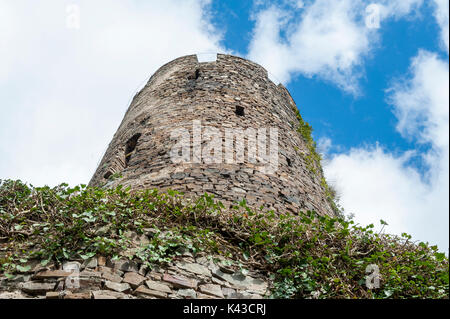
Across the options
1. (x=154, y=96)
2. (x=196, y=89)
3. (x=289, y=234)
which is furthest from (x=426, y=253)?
(x=154, y=96)

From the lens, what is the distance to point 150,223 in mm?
4164

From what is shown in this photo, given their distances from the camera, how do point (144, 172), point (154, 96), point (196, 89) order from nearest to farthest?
point (144, 172) < point (196, 89) < point (154, 96)

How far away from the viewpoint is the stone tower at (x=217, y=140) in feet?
17.6

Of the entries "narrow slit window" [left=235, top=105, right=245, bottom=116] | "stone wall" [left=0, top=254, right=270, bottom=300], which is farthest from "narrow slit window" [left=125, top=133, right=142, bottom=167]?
"stone wall" [left=0, top=254, right=270, bottom=300]

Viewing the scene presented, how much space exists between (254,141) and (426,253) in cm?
266

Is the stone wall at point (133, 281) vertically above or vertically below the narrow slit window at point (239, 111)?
below

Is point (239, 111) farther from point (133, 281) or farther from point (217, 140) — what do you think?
point (133, 281)

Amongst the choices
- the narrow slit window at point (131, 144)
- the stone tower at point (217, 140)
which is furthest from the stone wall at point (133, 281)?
the narrow slit window at point (131, 144)

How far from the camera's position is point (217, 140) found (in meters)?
5.93

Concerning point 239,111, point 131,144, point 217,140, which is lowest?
point 217,140

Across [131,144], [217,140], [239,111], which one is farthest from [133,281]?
[239,111]

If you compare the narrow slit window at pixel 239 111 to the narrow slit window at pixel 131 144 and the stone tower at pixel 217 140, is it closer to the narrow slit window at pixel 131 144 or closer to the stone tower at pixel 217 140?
the stone tower at pixel 217 140
